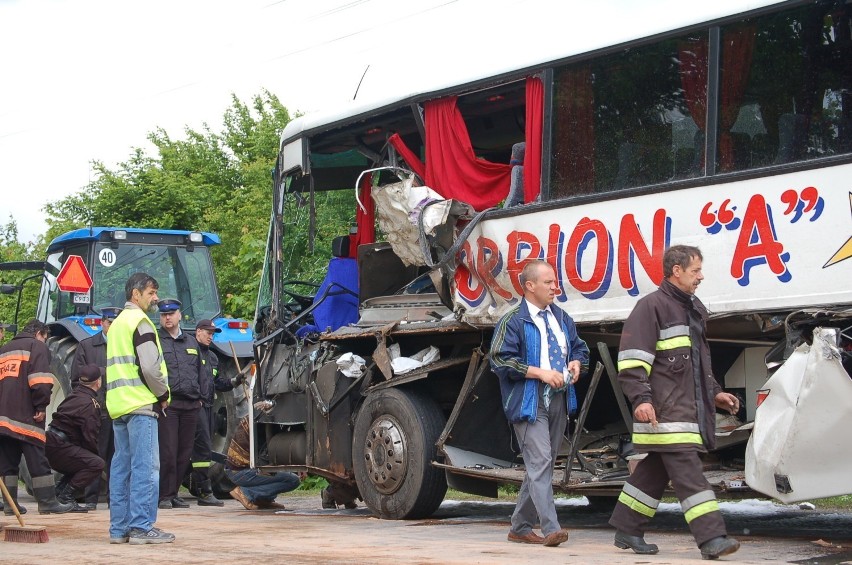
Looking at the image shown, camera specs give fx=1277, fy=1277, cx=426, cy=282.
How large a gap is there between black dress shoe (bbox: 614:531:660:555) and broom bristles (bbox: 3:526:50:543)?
398 centimetres

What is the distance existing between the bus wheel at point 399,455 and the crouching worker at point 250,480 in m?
1.67

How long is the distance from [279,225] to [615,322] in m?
4.34

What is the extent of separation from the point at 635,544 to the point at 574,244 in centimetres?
225

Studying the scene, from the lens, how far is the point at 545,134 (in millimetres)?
9039

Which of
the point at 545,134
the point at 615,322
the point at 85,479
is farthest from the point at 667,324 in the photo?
the point at 85,479

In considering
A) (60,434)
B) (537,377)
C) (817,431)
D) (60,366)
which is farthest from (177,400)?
(817,431)

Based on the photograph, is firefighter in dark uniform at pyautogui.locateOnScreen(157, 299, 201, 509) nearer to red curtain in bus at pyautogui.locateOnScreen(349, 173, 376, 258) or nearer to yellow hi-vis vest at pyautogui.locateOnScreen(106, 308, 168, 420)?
red curtain in bus at pyautogui.locateOnScreen(349, 173, 376, 258)

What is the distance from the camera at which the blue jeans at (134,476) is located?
8.66 meters

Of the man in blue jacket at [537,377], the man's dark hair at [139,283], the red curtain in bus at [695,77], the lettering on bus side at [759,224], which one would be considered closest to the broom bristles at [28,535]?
the man's dark hair at [139,283]

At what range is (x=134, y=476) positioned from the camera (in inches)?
342

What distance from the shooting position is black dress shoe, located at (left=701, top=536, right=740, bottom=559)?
672 cm

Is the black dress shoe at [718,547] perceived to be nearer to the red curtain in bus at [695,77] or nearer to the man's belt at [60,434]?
the red curtain in bus at [695,77]

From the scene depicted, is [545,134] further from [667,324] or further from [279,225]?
[279,225]

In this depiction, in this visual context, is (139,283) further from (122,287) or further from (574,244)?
(122,287)
